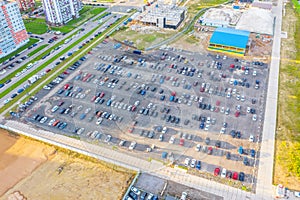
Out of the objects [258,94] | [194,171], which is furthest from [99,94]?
[258,94]

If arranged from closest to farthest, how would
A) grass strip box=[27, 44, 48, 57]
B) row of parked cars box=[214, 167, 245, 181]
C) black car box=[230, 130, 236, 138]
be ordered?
1. row of parked cars box=[214, 167, 245, 181]
2. black car box=[230, 130, 236, 138]
3. grass strip box=[27, 44, 48, 57]

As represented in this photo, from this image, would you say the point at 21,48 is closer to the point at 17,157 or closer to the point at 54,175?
the point at 17,157

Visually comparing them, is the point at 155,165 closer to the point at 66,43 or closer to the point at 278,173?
the point at 278,173

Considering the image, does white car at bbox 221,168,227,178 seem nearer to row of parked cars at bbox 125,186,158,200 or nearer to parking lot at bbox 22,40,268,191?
parking lot at bbox 22,40,268,191

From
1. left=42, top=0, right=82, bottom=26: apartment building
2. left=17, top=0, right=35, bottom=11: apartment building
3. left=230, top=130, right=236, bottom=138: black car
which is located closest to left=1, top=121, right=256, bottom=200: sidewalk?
left=230, top=130, right=236, bottom=138: black car

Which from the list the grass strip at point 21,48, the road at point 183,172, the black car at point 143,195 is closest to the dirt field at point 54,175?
the road at point 183,172

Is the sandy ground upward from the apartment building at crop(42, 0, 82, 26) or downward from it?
downward

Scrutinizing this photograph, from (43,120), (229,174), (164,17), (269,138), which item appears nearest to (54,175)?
(43,120)

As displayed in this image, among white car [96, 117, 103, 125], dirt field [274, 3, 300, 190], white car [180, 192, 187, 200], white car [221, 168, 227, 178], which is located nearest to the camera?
white car [180, 192, 187, 200]
